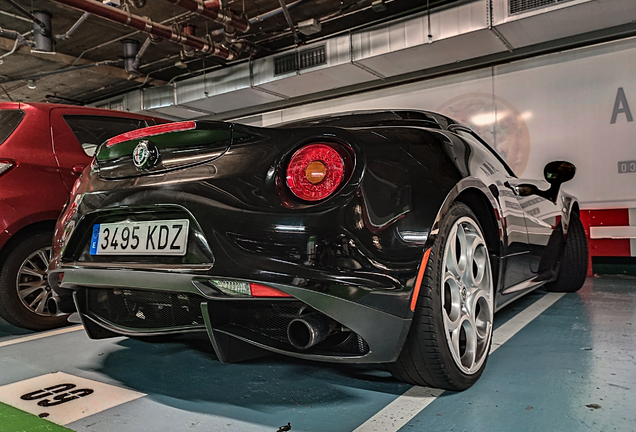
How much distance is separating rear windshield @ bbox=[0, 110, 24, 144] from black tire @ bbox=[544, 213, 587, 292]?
12.7 ft

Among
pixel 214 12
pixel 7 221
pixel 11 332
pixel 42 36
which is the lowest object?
pixel 11 332

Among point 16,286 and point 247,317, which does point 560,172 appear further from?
point 16,286

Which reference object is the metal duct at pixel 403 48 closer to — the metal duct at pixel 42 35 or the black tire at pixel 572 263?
the metal duct at pixel 42 35

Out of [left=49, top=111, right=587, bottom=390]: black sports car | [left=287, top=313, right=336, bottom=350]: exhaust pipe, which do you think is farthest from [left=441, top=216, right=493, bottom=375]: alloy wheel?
[left=287, top=313, right=336, bottom=350]: exhaust pipe

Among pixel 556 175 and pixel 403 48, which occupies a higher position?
pixel 403 48

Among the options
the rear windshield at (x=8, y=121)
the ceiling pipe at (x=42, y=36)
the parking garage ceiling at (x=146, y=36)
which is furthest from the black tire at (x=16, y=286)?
the ceiling pipe at (x=42, y=36)

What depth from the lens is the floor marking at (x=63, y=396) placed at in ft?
4.96

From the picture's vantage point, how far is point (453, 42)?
18.7 ft

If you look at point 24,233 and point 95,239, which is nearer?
point 95,239

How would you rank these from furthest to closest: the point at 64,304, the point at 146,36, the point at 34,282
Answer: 1. the point at 146,36
2. the point at 34,282
3. the point at 64,304

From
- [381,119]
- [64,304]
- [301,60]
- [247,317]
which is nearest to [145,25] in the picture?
[301,60]

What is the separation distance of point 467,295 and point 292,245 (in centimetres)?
74

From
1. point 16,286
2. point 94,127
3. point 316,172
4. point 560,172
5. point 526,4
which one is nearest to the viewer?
point 316,172

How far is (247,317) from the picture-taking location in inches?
56.0
